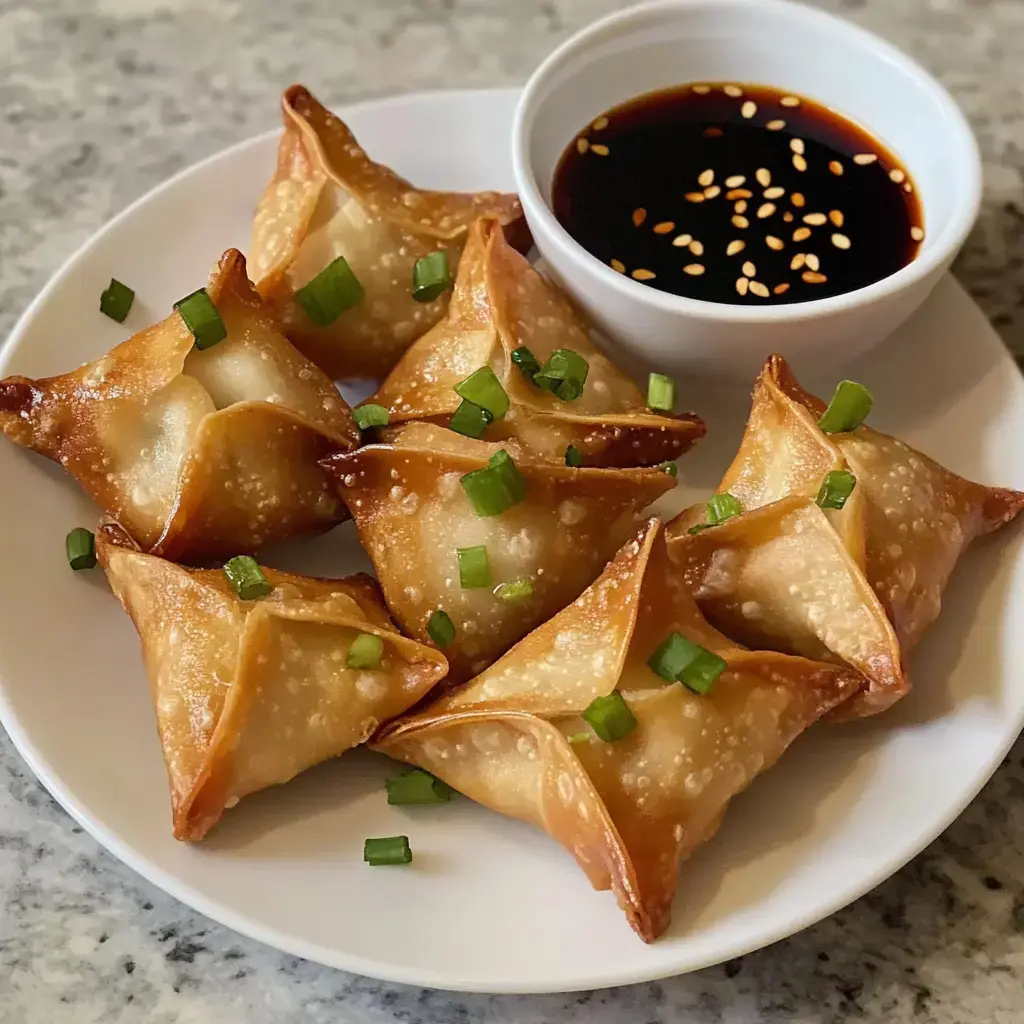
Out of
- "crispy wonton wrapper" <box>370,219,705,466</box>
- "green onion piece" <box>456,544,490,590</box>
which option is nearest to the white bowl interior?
"crispy wonton wrapper" <box>370,219,705,466</box>

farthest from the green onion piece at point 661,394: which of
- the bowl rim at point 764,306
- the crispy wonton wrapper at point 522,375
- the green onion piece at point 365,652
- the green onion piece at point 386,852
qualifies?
the green onion piece at point 386,852

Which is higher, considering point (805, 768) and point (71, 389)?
point (71, 389)

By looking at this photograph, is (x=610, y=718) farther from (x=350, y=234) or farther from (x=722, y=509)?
(x=350, y=234)

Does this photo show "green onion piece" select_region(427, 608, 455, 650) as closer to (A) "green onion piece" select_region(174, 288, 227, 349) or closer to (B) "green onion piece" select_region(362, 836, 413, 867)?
(B) "green onion piece" select_region(362, 836, 413, 867)

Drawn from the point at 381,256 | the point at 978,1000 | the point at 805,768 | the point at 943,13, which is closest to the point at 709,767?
the point at 805,768

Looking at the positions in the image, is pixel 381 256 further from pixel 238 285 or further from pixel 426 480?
pixel 426 480
